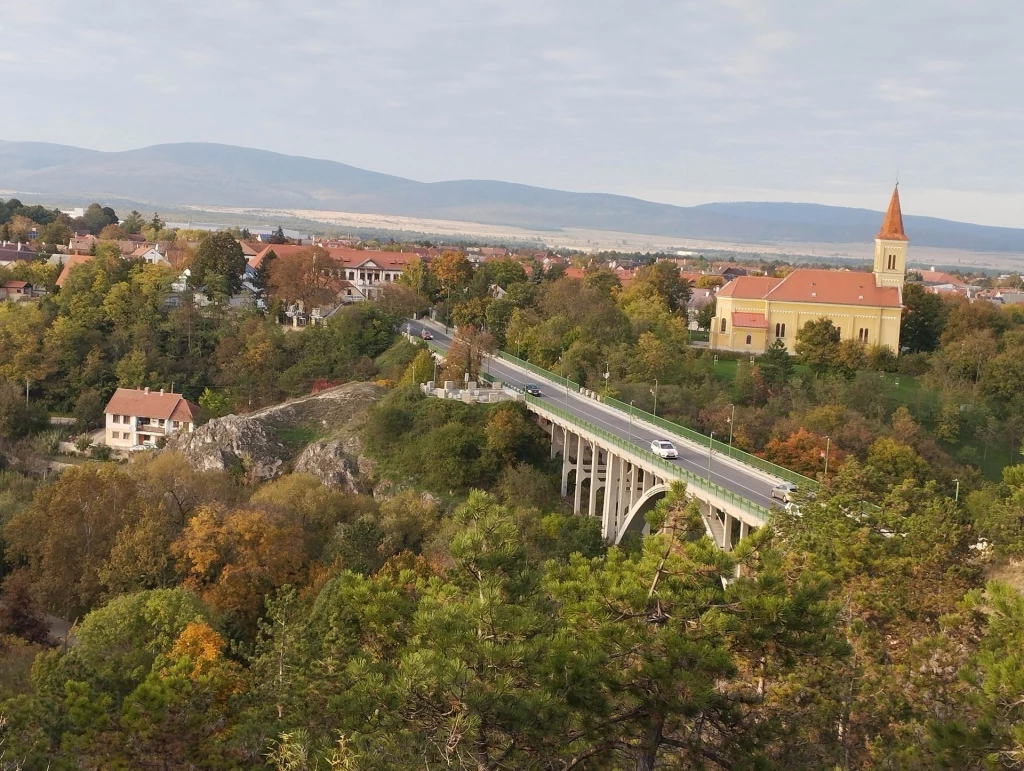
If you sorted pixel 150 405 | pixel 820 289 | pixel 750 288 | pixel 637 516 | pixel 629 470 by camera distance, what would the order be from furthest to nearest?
pixel 750 288 < pixel 820 289 < pixel 150 405 < pixel 629 470 < pixel 637 516

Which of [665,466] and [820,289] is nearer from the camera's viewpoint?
[665,466]

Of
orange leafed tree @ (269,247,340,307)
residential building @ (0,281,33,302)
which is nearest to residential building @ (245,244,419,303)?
orange leafed tree @ (269,247,340,307)

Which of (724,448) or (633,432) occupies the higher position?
(724,448)

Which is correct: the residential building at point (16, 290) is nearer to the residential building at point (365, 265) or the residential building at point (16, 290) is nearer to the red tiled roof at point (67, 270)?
the red tiled roof at point (67, 270)

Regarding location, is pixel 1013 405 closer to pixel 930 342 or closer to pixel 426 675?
pixel 930 342

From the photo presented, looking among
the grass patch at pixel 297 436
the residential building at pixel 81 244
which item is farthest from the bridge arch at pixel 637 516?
the residential building at pixel 81 244

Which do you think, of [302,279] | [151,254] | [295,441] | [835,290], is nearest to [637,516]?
[295,441]

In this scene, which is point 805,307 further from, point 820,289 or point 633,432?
point 633,432
